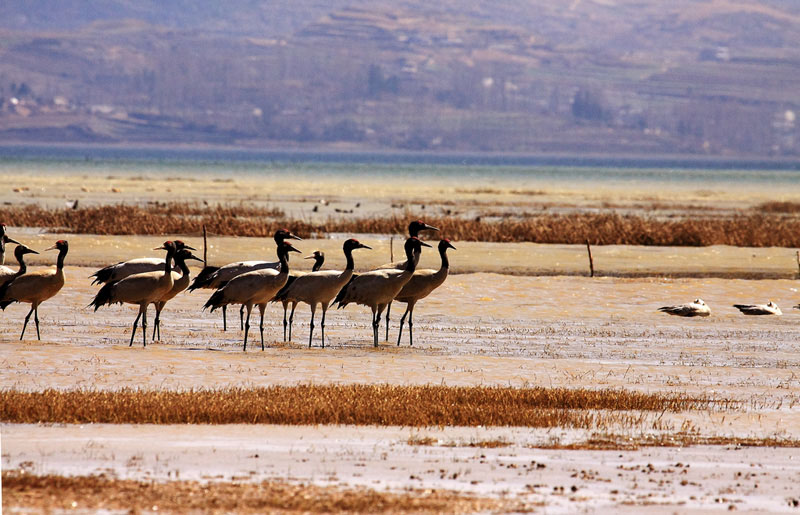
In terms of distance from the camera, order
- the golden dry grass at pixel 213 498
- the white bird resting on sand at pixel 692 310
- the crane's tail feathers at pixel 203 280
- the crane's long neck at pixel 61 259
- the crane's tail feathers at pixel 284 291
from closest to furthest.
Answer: the golden dry grass at pixel 213 498
the crane's long neck at pixel 61 259
the crane's tail feathers at pixel 284 291
the crane's tail feathers at pixel 203 280
the white bird resting on sand at pixel 692 310

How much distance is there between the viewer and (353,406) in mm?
12984

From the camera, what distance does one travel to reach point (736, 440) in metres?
12.1

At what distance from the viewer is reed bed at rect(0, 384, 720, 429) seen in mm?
12484

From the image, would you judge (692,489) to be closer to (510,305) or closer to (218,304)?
(218,304)

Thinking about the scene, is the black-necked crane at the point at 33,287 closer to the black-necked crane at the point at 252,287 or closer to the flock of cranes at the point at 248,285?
the flock of cranes at the point at 248,285

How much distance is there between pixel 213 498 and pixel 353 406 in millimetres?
3902

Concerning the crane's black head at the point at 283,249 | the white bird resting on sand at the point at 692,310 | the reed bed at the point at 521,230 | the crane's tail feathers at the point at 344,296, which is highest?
the crane's black head at the point at 283,249

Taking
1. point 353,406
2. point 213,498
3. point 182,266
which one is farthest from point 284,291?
point 213,498

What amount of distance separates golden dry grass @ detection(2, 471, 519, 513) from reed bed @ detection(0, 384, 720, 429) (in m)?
2.72

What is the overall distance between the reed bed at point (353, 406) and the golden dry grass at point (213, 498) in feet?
8.92

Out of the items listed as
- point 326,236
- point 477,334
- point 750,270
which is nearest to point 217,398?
point 477,334

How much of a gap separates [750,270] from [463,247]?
8.19 meters

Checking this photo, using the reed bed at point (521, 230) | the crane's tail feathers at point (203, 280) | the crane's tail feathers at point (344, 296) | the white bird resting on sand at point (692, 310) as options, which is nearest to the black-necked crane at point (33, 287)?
the crane's tail feathers at point (203, 280)

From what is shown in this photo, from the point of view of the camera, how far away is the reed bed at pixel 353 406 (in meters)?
12.5
